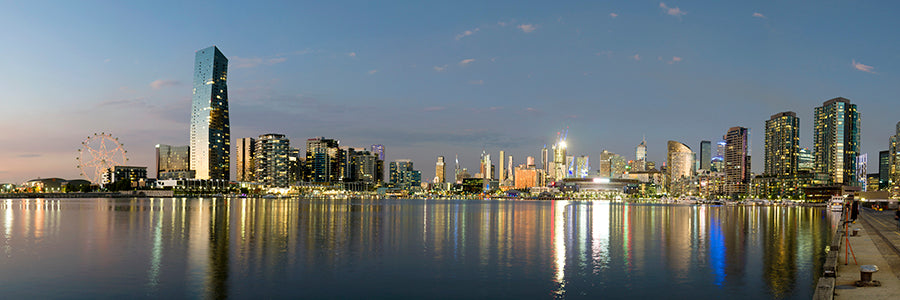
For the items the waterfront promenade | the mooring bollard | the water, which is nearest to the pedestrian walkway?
the waterfront promenade

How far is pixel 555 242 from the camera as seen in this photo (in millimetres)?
59688

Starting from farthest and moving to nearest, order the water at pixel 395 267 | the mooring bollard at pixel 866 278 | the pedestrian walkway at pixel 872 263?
the water at pixel 395 267
the mooring bollard at pixel 866 278
the pedestrian walkway at pixel 872 263

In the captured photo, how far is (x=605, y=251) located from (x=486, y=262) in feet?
43.9

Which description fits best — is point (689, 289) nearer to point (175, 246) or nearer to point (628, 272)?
point (628, 272)

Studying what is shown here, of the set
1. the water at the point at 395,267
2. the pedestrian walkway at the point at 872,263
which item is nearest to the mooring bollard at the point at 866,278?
the pedestrian walkway at the point at 872,263

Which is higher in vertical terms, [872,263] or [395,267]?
[872,263]

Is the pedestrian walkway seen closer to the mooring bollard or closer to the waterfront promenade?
the waterfront promenade

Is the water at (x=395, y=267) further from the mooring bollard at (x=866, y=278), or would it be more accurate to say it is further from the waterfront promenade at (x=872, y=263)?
the mooring bollard at (x=866, y=278)

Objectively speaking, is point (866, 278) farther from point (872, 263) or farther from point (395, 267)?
point (395, 267)

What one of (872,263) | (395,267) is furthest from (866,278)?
(395,267)

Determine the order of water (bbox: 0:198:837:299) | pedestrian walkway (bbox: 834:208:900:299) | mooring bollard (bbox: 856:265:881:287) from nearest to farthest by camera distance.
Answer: pedestrian walkway (bbox: 834:208:900:299), mooring bollard (bbox: 856:265:881:287), water (bbox: 0:198:837:299)

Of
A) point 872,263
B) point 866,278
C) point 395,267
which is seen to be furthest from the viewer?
point 395,267

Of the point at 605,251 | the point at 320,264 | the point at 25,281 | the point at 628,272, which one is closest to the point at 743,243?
the point at 605,251

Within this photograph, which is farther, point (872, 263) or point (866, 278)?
point (872, 263)
